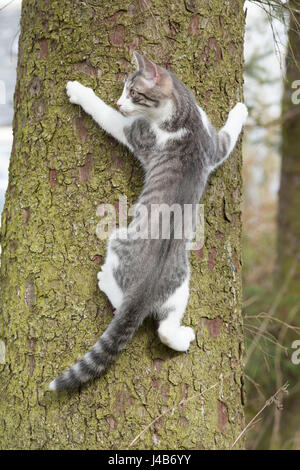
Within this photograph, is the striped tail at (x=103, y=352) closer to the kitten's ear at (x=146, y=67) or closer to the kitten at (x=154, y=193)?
the kitten at (x=154, y=193)

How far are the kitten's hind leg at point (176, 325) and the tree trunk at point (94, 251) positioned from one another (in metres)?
0.05

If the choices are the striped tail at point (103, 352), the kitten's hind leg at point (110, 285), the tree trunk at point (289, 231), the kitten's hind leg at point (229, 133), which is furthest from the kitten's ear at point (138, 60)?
the tree trunk at point (289, 231)

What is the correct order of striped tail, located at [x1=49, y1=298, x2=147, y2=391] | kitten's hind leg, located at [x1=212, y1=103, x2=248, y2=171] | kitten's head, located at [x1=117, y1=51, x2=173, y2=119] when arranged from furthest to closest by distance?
1. kitten's hind leg, located at [x1=212, y1=103, x2=248, y2=171]
2. kitten's head, located at [x1=117, y1=51, x2=173, y2=119]
3. striped tail, located at [x1=49, y1=298, x2=147, y2=391]

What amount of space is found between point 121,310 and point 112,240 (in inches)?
12.9

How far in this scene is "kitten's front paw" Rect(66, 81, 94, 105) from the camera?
2.22 m

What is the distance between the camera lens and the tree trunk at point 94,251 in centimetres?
211

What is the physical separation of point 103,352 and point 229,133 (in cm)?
126

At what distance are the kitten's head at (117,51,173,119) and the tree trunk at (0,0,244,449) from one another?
2.1 inches

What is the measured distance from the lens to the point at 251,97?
570 cm

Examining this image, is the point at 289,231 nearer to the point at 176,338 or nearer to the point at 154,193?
the point at 154,193

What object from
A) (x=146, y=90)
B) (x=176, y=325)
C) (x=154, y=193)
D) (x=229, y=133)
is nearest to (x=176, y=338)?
(x=176, y=325)

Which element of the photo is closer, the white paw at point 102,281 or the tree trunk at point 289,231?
the white paw at point 102,281

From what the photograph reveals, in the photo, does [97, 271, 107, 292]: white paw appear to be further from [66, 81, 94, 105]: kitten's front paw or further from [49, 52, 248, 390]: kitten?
[66, 81, 94, 105]: kitten's front paw

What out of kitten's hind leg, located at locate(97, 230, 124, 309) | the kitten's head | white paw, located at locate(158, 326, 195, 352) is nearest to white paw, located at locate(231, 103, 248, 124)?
the kitten's head
